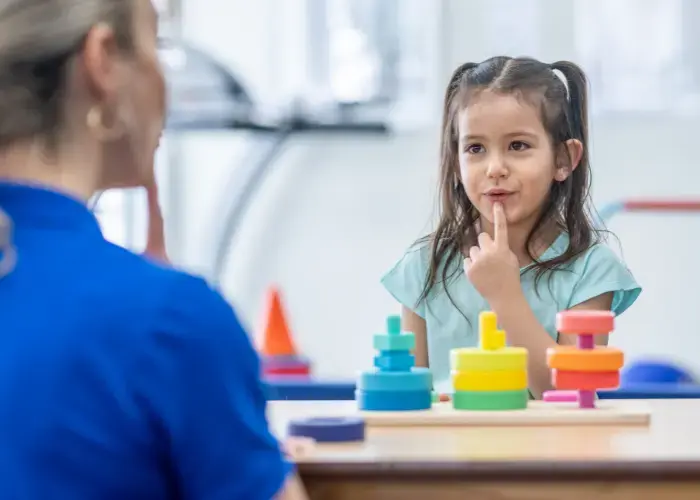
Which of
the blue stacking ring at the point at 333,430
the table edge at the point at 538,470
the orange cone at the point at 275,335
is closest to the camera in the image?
the table edge at the point at 538,470

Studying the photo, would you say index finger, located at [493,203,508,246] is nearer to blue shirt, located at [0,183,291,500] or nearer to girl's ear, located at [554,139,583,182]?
girl's ear, located at [554,139,583,182]

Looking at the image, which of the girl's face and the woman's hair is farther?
the girl's face

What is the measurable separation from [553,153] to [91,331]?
93cm

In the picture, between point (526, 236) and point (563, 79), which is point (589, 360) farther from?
point (563, 79)

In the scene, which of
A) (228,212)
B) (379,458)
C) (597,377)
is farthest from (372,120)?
(379,458)

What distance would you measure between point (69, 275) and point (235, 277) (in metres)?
3.21

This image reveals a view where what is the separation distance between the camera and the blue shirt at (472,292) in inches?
59.4

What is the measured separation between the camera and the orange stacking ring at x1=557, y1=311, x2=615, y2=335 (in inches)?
46.0

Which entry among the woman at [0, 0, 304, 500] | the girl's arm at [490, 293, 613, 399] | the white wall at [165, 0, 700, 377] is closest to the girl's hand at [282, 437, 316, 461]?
the woman at [0, 0, 304, 500]

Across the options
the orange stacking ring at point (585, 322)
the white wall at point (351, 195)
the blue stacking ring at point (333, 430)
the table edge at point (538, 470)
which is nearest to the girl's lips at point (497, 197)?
the orange stacking ring at point (585, 322)

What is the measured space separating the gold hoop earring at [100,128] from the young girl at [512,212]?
0.68 m

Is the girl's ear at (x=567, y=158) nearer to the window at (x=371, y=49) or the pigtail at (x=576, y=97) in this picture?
the pigtail at (x=576, y=97)

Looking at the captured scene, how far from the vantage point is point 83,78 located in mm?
827

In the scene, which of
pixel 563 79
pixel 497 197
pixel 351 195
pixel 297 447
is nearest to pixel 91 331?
pixel 297 447
